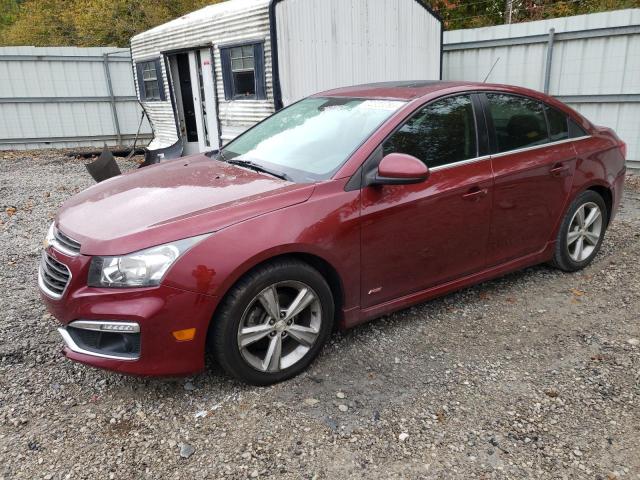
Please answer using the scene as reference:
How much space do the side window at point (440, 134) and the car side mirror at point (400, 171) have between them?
205mm

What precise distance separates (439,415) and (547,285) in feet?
6.74

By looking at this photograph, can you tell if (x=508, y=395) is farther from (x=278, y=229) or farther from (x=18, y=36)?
(x=18, y=36)

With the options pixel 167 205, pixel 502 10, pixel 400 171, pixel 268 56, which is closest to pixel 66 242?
pixel 167 205

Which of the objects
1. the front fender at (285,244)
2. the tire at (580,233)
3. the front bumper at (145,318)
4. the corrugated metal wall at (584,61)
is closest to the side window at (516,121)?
the tire at (580,233)

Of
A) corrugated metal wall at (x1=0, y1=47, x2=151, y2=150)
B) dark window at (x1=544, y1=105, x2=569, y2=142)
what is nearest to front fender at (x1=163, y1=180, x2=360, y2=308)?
dark window at (x1=544, y1=105, x2=569, y2=142)

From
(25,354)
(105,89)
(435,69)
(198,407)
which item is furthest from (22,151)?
(198,407)

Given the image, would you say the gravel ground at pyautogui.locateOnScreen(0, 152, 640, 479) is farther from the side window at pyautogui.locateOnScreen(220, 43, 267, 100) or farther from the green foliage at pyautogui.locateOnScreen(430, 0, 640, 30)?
the green foliage at pyautogui.locateOnScreen(430, 0, 640, 30)

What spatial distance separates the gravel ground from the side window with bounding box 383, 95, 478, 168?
3.81 ft

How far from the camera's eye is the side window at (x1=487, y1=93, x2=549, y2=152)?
12.2ft

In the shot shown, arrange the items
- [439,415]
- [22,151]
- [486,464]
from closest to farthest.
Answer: [486,464], [439,415], [22,151]

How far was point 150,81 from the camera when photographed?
11.0 metres

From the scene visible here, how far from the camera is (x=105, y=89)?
13016 mm

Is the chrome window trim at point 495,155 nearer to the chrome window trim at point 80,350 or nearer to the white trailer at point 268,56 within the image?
the chrome window trim at point 80,350

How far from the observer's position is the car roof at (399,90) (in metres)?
3.52
